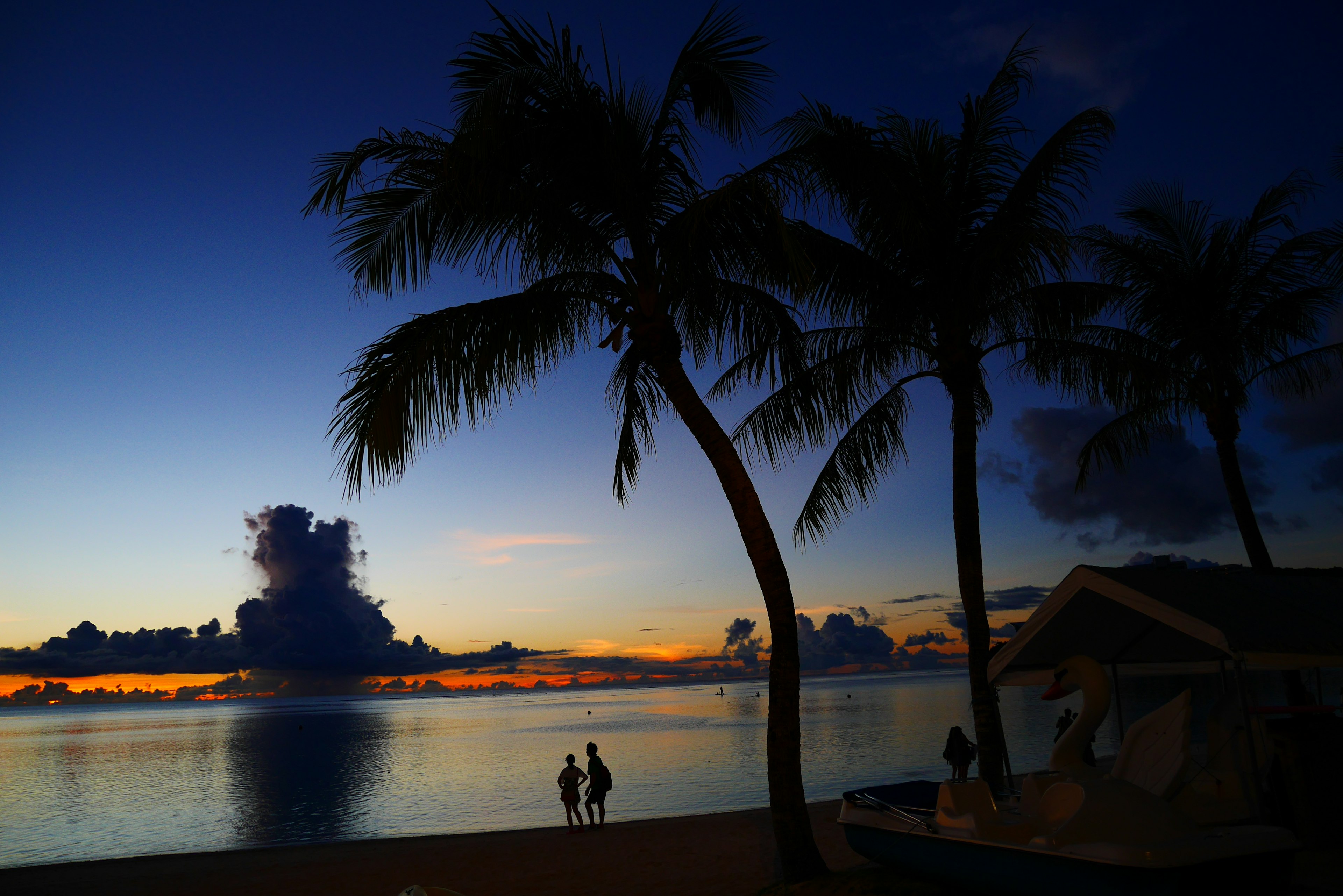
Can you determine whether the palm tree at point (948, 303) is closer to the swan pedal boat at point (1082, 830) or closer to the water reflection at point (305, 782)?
the swan pedal boat at point (1082, 830)

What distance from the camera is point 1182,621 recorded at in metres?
6.60

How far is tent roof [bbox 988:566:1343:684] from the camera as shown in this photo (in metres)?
6.60

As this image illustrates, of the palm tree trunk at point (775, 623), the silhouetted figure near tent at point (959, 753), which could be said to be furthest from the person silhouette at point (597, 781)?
the palm tree trunk at point (775, 623)

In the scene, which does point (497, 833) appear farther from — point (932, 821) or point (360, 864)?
point (932, 821)

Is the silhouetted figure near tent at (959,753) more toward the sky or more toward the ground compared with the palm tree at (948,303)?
more toward the ground

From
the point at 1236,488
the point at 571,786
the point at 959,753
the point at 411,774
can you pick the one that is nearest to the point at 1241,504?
the point at 1236,488

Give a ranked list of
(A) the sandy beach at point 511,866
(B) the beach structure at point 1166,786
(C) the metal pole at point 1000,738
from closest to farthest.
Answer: (B) the beach structure at point 1166,786
(C) the metal pole at point 1000,738
(A) the sandy beach at point 511,866

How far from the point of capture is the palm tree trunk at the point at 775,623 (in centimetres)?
747

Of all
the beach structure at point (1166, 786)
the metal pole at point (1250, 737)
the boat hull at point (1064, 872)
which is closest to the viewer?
the boat hull at point (1064, 872)

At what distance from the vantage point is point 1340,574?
9.03 metres

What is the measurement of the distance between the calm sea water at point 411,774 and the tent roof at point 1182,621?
16.6 m

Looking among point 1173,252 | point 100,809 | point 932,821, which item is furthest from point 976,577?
point 100,809

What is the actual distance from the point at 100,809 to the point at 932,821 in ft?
116

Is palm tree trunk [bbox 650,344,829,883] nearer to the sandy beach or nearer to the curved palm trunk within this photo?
the sandy beach
